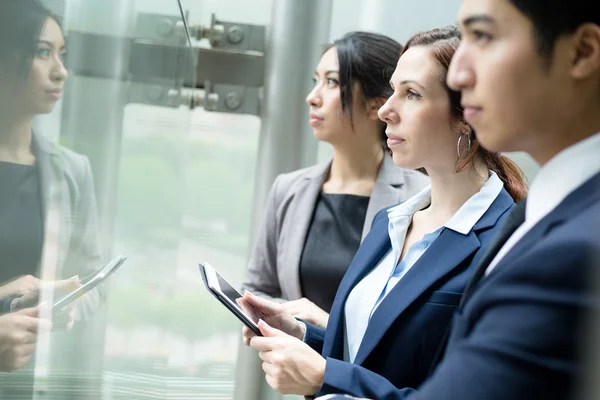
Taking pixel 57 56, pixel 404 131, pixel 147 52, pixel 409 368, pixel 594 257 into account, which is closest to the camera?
pixel 594 257

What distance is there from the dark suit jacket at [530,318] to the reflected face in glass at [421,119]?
2.11 ft

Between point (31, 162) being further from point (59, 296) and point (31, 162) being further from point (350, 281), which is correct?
point (350, 281)

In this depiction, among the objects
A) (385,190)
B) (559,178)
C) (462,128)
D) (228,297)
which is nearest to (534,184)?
(559,178)

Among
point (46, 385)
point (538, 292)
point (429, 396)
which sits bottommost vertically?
point (46, 385)

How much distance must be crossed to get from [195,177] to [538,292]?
101 inches

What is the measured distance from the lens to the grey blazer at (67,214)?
1.04 metres

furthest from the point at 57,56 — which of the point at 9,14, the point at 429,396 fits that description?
the point at 429,396

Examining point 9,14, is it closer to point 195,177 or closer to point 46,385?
point 46,385

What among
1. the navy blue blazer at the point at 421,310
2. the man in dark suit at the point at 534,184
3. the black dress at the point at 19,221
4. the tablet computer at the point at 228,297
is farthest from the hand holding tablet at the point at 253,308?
the man in dark suit at the point at 534,184

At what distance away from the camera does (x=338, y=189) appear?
7.86 feet

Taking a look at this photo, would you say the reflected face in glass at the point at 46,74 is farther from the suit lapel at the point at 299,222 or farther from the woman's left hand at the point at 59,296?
the suit lapel at the point at 299,222

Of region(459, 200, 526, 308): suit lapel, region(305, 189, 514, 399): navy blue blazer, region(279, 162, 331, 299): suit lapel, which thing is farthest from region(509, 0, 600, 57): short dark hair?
region(279, 162, 331, 299): suit lapel

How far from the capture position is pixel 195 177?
3.20 m

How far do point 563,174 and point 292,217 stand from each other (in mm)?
1549
